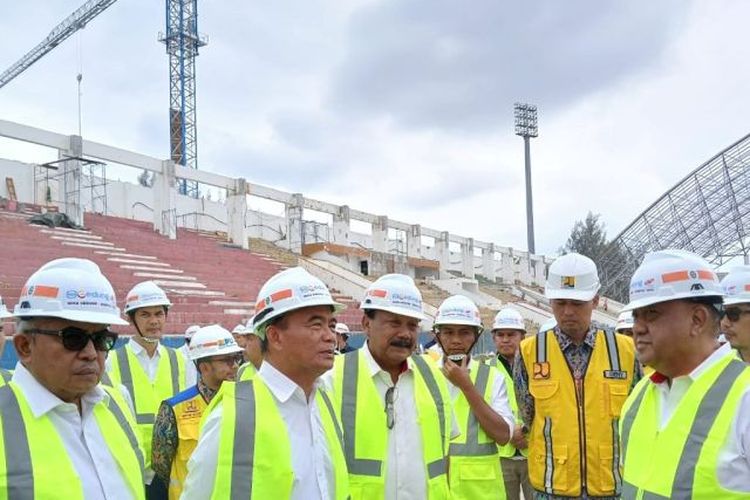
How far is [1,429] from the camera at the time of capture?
216 centimetres

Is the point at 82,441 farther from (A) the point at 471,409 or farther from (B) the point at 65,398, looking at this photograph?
(A) the point at 471,409

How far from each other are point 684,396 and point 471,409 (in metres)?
1.85

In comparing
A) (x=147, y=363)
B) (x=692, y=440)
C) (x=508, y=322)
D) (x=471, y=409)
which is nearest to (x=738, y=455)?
(x=692, y=440)

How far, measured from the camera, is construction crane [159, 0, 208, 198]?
43.9 m

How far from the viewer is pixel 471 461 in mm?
4082

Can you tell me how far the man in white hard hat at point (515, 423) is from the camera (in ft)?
14.5

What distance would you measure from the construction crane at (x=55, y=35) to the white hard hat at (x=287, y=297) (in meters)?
47.7

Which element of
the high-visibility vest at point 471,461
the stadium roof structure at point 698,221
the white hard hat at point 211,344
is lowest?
the high-visibility vest at point 471,461

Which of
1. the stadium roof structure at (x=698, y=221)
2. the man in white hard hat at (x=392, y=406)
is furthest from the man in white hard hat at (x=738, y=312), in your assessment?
the stadium roof structure at (x=698, y=221)

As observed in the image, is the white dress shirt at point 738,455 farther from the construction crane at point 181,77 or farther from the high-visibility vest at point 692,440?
the construction crane at point 181,77

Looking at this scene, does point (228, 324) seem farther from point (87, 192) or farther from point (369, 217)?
point (369, 217)

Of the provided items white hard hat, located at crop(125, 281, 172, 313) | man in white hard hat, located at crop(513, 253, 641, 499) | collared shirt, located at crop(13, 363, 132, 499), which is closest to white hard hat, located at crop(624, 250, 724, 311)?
man in white hard hat, located at crop(513, 253, 641, 499)

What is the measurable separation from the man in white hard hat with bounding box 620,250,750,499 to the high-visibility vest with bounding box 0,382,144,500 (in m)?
1.90

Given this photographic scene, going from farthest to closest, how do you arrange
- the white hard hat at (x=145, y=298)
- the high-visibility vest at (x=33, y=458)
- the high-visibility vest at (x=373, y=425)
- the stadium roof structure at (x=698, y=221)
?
1. the stadium roof structure at (x=698, y=221)
2. the white hard hat at (x=145, y=298)
3. the high-visibility vest at (x=373, y=425)
4. the high-visibility vest at (x=33, y=458)
